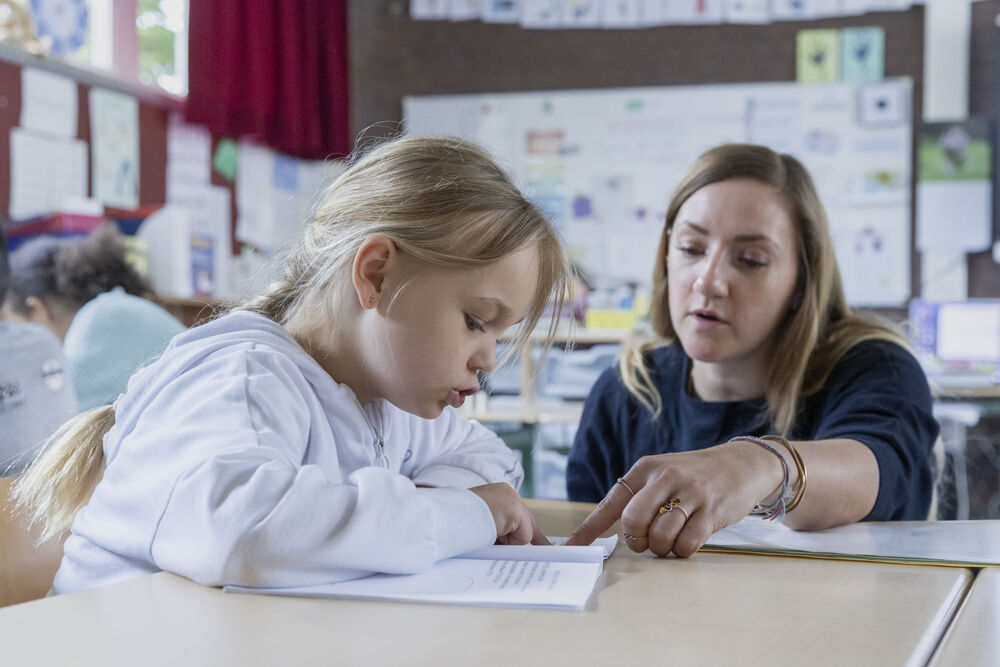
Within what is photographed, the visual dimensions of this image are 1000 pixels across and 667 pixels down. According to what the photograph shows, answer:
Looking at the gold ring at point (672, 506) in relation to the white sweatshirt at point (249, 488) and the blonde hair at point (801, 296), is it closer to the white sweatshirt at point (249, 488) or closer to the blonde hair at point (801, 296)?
the white sweatshirt at point (249, 488)

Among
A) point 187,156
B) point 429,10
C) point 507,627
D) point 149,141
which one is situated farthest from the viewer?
point 429,10

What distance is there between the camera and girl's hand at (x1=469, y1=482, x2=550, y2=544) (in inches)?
34.9

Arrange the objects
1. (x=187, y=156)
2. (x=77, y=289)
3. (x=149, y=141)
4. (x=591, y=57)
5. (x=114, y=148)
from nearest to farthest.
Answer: (x=77, y=289) → (x=114, y=148) → (x=149, y=141) → (x=187, y=156) → (x=591, y=57)

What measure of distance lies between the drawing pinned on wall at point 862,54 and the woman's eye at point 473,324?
148 inches

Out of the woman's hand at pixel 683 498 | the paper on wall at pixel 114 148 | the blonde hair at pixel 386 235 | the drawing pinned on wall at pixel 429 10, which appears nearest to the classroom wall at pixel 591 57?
Answer: the drawing pinned on wall at pixel 429 10

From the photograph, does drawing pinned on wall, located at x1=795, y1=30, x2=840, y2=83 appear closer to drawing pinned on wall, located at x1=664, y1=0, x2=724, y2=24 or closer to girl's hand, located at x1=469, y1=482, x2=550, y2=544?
drawing pinned on wall, located at x1=664, y1=0, x2=724, y2=24

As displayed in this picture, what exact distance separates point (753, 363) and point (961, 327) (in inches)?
105

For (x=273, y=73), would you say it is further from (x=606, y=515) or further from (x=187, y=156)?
(x=606, y=515)

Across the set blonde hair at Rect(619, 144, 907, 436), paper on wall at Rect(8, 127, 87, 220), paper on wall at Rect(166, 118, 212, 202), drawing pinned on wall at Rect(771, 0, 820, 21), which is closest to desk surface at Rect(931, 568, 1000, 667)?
blonde hair at Rect(619, 144, 907, 436)

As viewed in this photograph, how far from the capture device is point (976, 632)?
612 mm

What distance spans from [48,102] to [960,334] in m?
Result: 3.27

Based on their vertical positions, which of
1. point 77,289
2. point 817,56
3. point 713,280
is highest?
point 817,56

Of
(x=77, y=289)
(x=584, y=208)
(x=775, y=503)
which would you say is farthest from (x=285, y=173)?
(x=775, y=503)

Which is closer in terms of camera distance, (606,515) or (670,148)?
(606,515)
